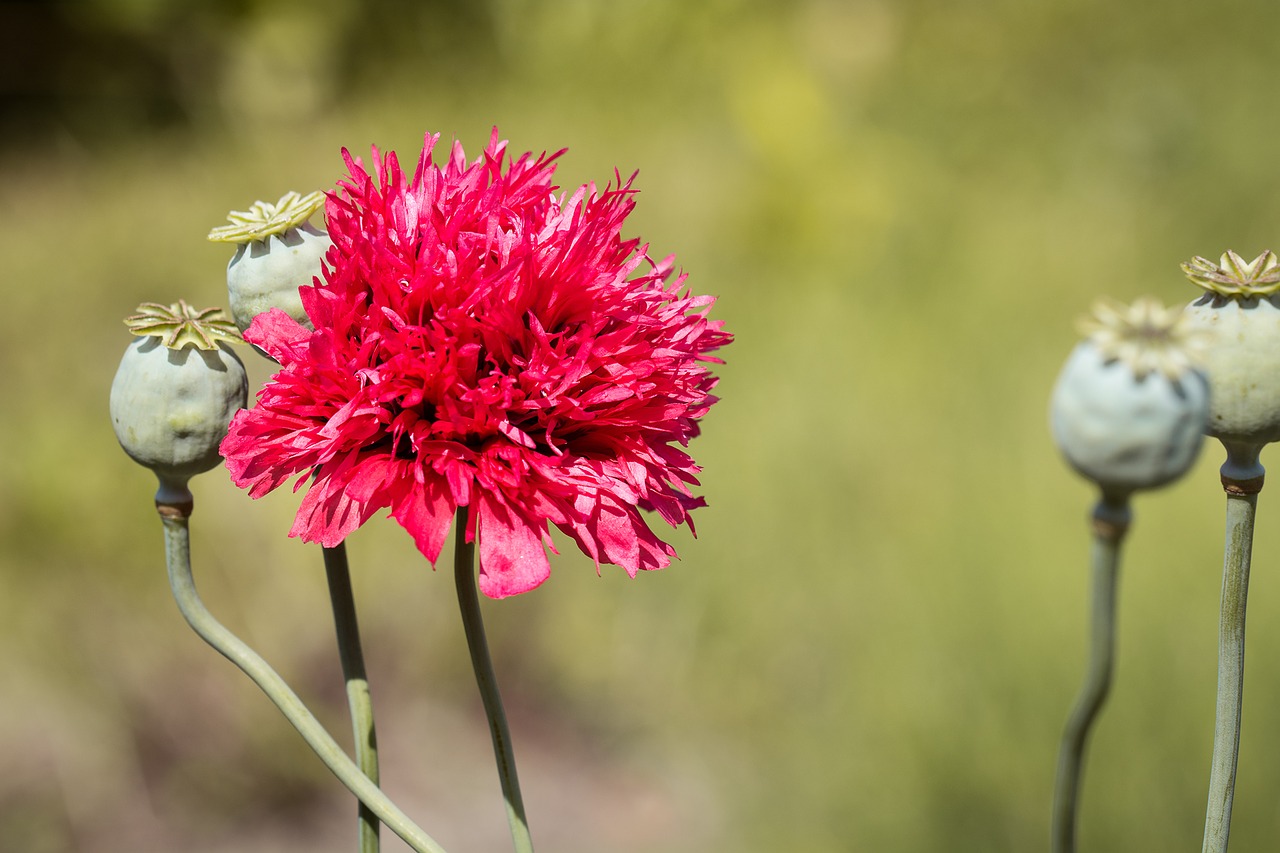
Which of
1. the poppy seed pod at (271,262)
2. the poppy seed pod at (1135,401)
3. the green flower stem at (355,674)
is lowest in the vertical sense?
the green flower stem at (355,674)

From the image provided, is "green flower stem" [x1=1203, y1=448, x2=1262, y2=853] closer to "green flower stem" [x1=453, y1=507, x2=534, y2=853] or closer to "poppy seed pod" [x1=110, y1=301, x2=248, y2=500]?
"green flower stem" [x1=453, y1=507, x2=534, y2=853]

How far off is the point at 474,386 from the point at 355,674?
102 mm

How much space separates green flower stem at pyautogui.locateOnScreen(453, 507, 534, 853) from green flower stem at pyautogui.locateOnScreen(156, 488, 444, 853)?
29 mm

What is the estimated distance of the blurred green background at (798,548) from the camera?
133 centimetres

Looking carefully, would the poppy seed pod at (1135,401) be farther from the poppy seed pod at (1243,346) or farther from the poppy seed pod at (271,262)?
the poppy seed pod at (271,262)

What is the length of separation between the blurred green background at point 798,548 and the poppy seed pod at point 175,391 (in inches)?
40.6

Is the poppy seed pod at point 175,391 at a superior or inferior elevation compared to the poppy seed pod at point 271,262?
inferior

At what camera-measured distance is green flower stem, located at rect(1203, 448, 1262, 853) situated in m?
0.35

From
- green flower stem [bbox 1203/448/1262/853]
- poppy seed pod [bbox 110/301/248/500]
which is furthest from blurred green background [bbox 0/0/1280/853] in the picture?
poppy seed pod [bbox 110/301/248/500]

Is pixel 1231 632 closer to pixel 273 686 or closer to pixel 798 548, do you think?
pixel 273 686

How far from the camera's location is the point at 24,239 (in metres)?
2.94

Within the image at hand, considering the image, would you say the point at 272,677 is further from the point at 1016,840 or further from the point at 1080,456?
the point at 1016,840

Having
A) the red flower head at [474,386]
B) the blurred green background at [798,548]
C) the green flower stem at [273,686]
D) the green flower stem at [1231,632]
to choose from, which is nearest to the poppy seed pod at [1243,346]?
the green flower stem at [1231,632]

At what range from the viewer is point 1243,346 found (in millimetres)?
341
